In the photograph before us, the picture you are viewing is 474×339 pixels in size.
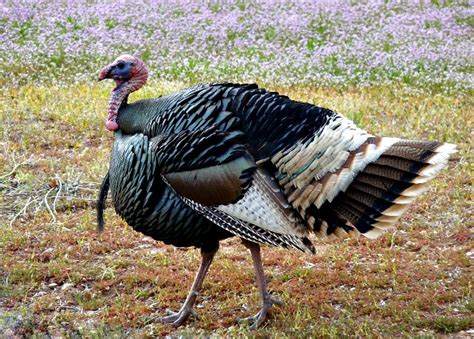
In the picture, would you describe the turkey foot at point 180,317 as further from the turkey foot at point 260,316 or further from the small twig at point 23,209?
the small twig at point 23,209

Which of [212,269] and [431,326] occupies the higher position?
[431,326]

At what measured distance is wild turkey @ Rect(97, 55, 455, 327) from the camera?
15.0ft

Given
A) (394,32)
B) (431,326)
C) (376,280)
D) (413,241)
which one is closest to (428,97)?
(394,32)

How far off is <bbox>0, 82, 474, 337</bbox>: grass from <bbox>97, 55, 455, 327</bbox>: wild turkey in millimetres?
635

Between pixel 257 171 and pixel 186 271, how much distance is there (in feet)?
5.01

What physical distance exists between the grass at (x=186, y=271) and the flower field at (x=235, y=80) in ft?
0.05

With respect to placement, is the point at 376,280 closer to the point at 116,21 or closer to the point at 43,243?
the point at 43,243

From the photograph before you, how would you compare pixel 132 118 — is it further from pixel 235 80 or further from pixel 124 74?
pixel 235 80

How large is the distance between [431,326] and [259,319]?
40.8 inches

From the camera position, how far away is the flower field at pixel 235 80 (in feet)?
17.6

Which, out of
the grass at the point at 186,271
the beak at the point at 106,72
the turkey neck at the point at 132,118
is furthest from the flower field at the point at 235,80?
the beak at the point at 106,72

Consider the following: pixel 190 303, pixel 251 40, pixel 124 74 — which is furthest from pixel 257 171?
pixel 251 40

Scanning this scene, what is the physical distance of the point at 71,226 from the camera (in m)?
6.82

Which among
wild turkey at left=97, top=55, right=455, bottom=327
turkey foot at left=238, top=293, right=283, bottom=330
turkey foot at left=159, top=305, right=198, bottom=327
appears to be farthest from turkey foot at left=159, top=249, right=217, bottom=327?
turkey foot at left=238, top=293, right=283, bottom=330
